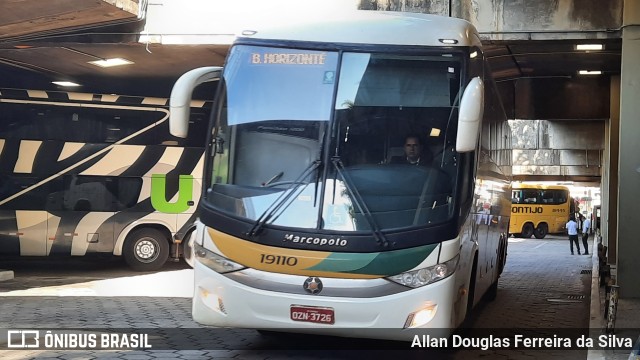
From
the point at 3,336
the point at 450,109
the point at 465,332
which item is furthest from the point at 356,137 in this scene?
the point at 3,336

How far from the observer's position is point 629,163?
11.6 m

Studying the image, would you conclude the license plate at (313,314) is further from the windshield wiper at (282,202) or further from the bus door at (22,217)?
the bus door at (22,217)

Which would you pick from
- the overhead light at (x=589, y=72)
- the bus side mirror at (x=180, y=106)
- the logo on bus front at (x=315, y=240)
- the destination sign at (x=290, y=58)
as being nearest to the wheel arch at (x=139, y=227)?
the bus side mirror at (x=180, y=106)

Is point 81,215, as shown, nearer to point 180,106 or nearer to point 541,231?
point 180,106

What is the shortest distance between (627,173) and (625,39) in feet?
7.25

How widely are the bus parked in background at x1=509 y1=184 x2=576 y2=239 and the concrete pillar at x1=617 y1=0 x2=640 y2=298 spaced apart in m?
35.3

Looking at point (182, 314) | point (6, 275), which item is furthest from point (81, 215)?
point (182, 314)

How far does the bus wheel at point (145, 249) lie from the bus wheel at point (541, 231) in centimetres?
3576

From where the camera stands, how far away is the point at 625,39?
1173 centimetres

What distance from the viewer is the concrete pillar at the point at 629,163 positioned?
1161cm

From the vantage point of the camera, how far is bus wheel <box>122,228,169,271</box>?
15453mm

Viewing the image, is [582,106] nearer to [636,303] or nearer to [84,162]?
[636,303]

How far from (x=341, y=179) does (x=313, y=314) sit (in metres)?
1.22

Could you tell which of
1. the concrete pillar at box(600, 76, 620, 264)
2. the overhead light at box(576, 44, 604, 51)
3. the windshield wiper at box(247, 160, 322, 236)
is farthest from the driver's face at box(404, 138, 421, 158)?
the concrete pillar at box(600, 76, 620, 264)
